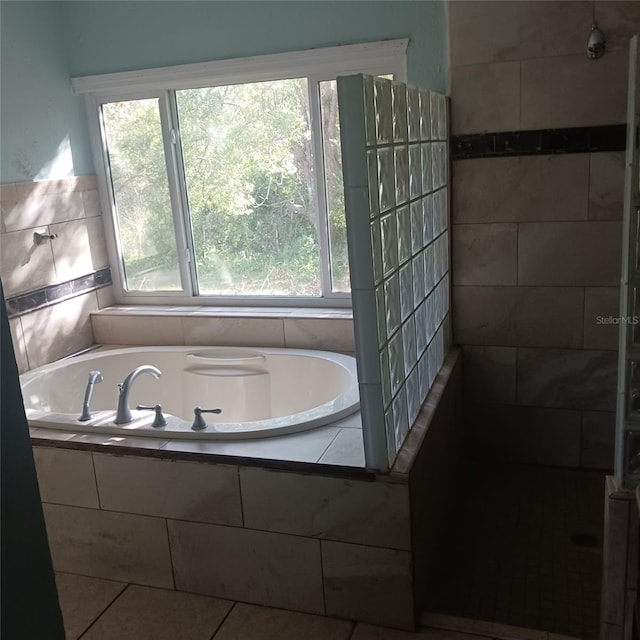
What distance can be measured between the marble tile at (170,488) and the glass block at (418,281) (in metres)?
0.80

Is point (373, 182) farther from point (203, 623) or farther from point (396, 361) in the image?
point (203, 623)

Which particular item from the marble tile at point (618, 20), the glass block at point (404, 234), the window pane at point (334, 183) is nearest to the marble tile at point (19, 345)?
the window pane at point (334, 183)

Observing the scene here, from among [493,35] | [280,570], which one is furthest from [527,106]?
[280,570]

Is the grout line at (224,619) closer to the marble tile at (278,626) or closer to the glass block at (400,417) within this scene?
the marble tile at (278,626)

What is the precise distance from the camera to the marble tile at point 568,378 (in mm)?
2789

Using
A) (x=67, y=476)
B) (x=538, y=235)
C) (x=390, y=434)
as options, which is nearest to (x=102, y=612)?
(x=67, y=476)

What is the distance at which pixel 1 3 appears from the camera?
114 inches

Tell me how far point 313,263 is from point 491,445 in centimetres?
120

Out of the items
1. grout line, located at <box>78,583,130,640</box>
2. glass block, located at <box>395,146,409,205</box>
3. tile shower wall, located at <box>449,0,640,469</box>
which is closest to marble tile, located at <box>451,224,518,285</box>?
tile shower wall, located at <box>449,0,640,469</box>

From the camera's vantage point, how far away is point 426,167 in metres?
2.34

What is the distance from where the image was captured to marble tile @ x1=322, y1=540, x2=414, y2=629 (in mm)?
1985

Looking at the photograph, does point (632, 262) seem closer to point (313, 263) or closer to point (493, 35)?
point (493, 35)

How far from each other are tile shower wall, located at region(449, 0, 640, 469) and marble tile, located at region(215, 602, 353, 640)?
125cm

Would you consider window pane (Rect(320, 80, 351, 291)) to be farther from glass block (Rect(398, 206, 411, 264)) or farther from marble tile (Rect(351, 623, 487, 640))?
marble tile (Rect(351, 623, 487, 640))
